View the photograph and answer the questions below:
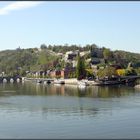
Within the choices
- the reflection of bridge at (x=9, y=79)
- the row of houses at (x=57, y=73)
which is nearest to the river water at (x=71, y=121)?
the row of houses at (x=57, y=73)

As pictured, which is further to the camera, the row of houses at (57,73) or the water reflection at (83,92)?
the row of houses at (57,73)

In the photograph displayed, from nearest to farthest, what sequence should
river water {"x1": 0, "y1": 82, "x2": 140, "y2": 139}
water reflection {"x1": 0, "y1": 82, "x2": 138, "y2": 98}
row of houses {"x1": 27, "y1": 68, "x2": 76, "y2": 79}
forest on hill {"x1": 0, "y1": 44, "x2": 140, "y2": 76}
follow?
river water {"x1": 0, "y1": 82, "x2": 140, "y2": 139} < water reflection {"x1": 0, "y1": 82, "x2": 138, "y2": 98} < row of houses {"x1": 27, "y1": 68, "x2": 76, "y2": 79} < forest on hill {"x1": 0, "y1": 44, "x2": 140, "y2": 76}

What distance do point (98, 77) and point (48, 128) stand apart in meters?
44.3

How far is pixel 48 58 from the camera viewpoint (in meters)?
103

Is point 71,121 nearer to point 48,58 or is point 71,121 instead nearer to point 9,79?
point 9,79

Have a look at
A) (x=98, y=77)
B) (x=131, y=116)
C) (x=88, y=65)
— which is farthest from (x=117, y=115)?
(x=88, y=65)

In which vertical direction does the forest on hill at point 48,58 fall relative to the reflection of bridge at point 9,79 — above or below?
above

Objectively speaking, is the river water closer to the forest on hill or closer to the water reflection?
the water reflection

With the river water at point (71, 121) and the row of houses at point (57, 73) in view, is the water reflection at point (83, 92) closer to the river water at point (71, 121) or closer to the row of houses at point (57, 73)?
the river water at point (71, 121)

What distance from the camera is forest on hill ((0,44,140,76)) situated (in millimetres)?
88500

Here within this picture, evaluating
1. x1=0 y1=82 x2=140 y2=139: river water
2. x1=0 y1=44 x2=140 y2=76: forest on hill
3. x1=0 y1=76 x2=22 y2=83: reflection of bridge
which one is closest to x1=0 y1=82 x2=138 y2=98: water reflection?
x1=0 y1=82 x2=140 y2=139: river water

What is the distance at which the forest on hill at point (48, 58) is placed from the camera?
88500 millimetres

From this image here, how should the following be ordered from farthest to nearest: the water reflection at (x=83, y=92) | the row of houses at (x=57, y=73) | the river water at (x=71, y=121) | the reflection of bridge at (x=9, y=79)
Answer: the reflection of bridge at (x=9, y=79)
the row of houses at (x=57, y=73)
the water reflection at (x=83, y=92)
the river water at (x=71, y=121)

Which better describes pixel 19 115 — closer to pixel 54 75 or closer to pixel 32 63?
pixel 54 75
